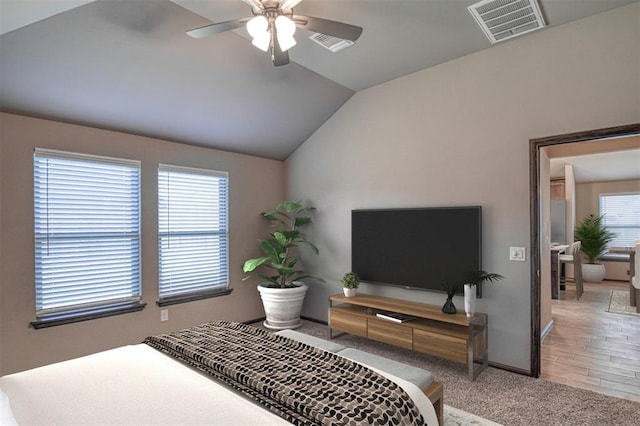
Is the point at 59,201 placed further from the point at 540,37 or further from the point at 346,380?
the point at 540,37

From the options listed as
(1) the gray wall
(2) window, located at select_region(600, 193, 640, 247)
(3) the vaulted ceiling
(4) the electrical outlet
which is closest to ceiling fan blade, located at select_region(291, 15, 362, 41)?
(3) the vaulted ceiling

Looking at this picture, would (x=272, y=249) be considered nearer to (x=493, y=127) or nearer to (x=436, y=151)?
(x=436, y=151)

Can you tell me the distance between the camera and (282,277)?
440cm

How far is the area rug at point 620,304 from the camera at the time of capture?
4914mm

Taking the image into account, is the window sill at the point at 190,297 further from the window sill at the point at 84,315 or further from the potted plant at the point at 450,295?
the potted plant at the point at 450,295

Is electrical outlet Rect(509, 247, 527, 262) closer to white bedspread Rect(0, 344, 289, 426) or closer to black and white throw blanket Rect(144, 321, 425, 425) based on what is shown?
black and white throw blanket Rect(144, 321, 425, 425)

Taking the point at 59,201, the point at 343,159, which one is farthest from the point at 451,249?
the point at 59,201

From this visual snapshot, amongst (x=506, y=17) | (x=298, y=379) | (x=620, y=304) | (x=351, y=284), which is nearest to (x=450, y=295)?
(x=351, y=284)

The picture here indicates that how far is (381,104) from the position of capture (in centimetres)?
394

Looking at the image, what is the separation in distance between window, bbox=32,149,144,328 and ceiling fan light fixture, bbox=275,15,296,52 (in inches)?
89.5

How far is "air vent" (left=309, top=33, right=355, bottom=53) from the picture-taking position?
9.52 feet

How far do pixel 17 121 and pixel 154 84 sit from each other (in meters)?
1.11

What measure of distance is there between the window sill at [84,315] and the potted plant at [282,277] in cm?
125

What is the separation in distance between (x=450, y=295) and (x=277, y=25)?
2.61 m
